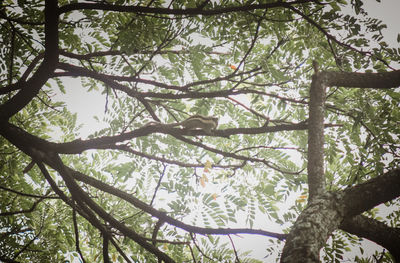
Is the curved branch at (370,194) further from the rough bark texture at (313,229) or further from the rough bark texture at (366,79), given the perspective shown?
the rough bark texture at (366,79)

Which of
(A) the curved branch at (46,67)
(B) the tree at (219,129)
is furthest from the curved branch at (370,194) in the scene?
(A) the curved branch at (46,67)

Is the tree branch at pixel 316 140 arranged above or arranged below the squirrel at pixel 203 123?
below

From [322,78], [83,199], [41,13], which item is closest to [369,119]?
[322,78]

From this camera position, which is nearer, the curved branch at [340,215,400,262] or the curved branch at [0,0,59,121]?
the curved branch at [340,215,400,262]

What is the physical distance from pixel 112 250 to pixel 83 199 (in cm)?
199

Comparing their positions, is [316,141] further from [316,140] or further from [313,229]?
[313,229]

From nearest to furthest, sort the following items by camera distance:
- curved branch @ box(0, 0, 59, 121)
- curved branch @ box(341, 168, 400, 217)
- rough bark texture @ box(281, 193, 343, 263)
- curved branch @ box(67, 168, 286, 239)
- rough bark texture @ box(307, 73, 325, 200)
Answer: rough bark texture @ box(281, 193, 343, 263)
curved branch @ box(341, 168, 400, 217)
rough bark texture @ box(307, 73, 325, 200)
curved branch @ box(67, 168, 286, 239)
curved branch @ box(0, 0, 59, 121)

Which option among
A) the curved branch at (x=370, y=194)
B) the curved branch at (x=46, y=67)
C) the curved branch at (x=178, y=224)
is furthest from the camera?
the curved branch at (x=46, y=67)

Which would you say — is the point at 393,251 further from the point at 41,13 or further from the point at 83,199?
the point at 41,13

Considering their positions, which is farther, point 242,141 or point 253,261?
point 242,141

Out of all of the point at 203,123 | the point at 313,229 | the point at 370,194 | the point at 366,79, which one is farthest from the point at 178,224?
the point at 366,79

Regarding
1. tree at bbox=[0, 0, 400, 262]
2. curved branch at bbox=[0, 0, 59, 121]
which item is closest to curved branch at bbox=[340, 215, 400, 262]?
tree at bbox=[0, 0, 400, 262]

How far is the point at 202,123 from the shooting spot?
2395mm

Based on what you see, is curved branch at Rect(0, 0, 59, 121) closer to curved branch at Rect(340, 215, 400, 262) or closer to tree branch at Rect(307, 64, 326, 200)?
tree branch at Rect(307, 64, 326, 200)
